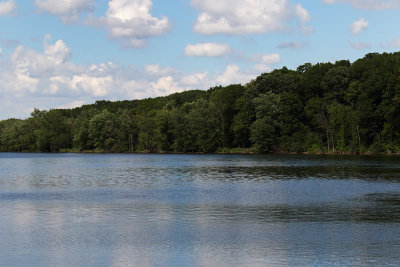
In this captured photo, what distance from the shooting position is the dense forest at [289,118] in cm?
11075

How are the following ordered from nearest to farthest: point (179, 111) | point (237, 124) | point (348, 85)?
point (348, 85) → point (237, 124) → point (179, 111)

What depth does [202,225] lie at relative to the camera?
2750 centimetres

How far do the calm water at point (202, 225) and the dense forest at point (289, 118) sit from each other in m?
64.9

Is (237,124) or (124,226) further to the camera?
(237,124)

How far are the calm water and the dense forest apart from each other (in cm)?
6491

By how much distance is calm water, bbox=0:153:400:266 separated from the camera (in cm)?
2025

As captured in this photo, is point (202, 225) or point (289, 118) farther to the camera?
point (289, 118)

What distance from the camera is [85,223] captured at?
28.6 meters

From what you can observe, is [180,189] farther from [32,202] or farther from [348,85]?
[348,85]

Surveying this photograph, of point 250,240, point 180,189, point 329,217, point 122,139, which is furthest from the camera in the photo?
point 122,139

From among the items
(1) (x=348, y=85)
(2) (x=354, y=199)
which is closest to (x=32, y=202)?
(2) (x=354, y=199)

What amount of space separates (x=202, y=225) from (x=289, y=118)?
102m

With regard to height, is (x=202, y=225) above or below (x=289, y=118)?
below

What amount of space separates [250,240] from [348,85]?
103874mm
